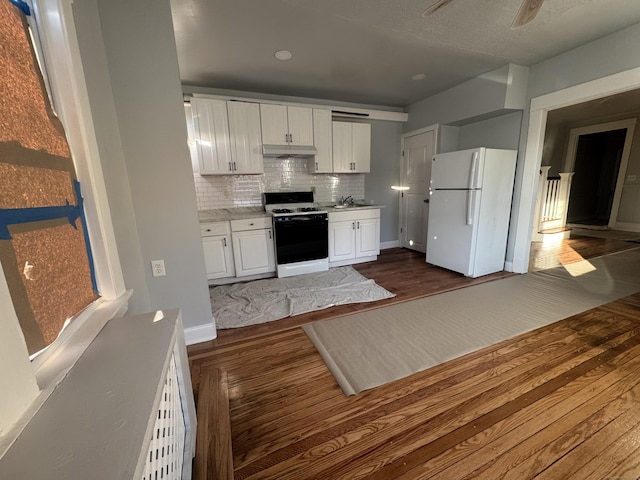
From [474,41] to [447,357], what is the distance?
2973mm

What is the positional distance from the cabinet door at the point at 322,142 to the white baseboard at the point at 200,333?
2.70m

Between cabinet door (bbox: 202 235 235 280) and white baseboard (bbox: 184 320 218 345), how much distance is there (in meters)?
1.20

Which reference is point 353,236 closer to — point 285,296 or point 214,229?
point 285,296

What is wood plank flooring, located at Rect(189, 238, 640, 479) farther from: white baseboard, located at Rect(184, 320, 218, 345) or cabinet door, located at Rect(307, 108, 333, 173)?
cabinet door, located at Rect(307, 108, 333, 173)

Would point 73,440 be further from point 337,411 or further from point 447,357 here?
point 447,357

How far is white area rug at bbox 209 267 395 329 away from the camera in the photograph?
249cm

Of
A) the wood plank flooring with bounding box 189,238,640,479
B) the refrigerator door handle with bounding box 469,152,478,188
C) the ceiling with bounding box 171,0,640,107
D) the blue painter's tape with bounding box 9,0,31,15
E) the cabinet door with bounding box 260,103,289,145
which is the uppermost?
the ceiling with bounding box 171,0,640,107

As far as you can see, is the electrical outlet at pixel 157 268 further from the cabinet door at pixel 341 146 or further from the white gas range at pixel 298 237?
the cabinet door at pixel 341 146

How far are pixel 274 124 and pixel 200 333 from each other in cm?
280

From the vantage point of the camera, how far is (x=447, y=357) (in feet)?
5.94

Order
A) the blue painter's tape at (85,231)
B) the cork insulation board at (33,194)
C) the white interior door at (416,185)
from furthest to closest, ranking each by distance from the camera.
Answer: the white interior door at (416,185) < the blue painter's tape at (85,231) < the cork insulation board at (33,194)

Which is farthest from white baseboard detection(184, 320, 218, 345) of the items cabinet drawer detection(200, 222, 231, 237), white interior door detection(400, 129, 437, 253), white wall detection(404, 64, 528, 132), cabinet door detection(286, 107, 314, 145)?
white wall detection(404, 64, 528, 132)

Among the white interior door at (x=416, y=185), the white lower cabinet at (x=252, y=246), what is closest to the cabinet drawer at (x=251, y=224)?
the white lower cabinet at (x=252, y=246)

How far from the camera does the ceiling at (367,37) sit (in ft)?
6.51
